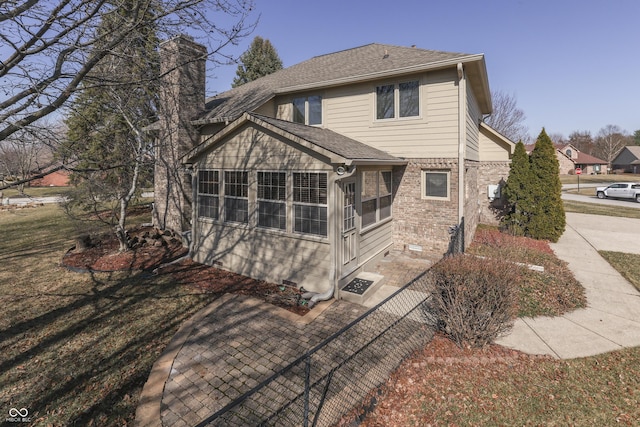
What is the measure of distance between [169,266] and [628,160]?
8771cm

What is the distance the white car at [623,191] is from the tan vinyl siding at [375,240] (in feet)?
104

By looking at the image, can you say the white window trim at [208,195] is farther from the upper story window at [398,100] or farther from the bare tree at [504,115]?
the bare tree at [504,115]

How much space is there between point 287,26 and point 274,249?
23.7 ft

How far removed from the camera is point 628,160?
6206 centimetres

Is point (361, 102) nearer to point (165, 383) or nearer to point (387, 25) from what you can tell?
point (387, 25)

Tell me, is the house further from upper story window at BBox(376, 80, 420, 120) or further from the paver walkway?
the paver walkway

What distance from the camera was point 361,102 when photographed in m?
10.6

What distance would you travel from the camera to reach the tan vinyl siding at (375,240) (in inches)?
334

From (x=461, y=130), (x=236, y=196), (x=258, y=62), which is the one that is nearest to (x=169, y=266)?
(x=236, y=196)

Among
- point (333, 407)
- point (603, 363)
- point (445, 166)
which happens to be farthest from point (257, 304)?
point (445, 166)

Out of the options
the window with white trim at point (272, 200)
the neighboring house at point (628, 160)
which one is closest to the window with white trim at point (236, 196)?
the window with white trim at point (272, 200)

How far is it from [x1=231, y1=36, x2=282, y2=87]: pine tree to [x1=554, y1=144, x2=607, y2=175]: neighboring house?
5470 cm

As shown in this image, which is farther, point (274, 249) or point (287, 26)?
point (287, 26)

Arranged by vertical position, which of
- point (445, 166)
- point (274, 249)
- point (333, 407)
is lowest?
point (333, 407)
